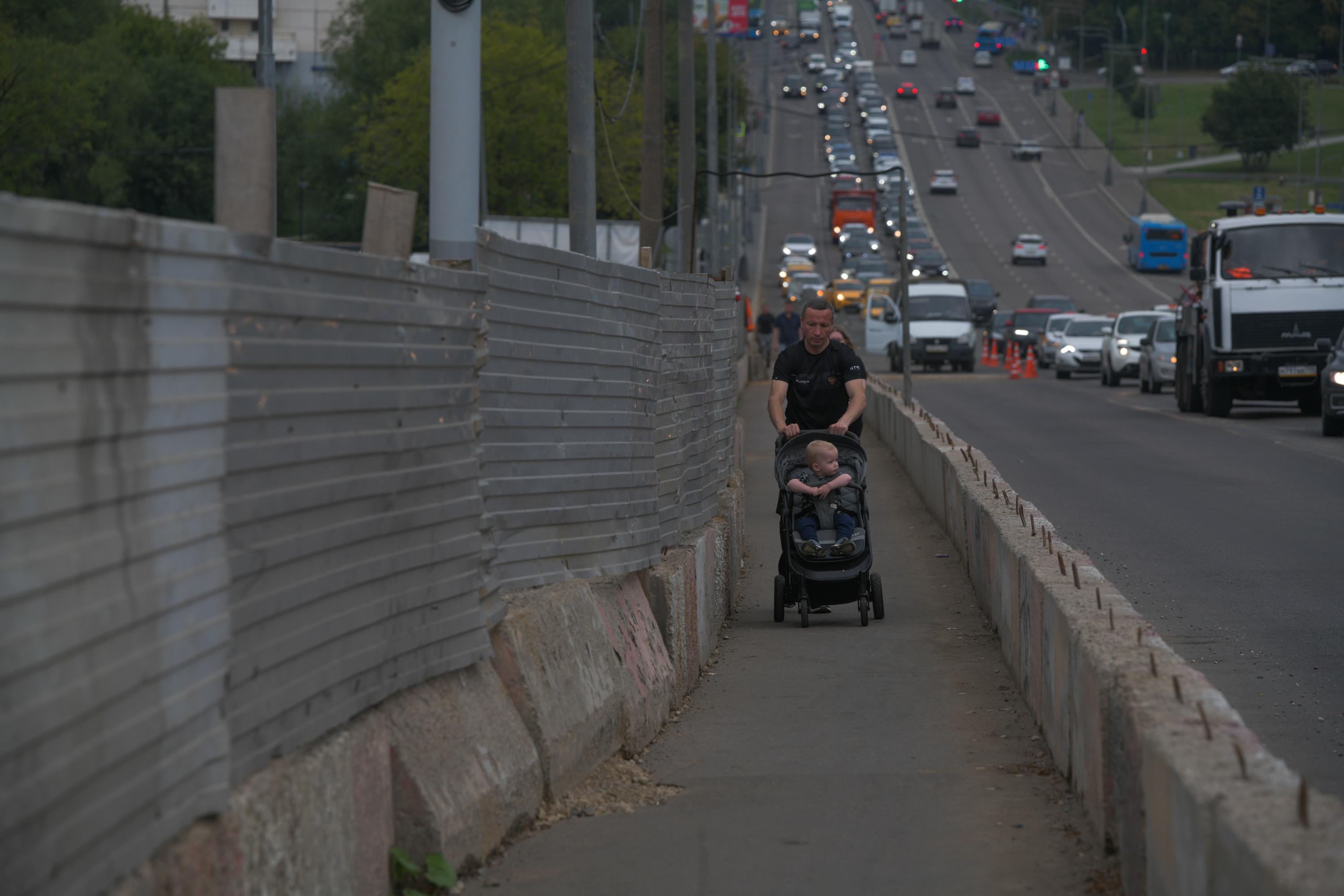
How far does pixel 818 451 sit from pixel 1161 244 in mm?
75341

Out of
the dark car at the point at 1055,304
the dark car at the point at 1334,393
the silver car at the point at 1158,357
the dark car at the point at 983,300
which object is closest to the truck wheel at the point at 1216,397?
the dark car at the point at 1334,393

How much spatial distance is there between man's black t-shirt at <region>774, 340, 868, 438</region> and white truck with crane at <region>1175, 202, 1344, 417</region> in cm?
1867

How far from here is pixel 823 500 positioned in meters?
10.9

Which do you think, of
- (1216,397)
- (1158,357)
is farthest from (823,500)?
(1158,357)

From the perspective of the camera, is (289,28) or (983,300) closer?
(983,300)

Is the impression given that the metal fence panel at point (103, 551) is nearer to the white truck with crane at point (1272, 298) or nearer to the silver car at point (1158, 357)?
the white truck with crane at point (1272, 298)

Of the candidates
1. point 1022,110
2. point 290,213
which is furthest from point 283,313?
point 1022,110

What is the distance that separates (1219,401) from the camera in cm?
2895

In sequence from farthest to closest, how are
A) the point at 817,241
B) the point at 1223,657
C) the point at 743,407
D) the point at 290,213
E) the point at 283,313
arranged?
the point at 817,241
the point at 290,213
the point at 743,407
the point at 1223,657
the point at 283,313

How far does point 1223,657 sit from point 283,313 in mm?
6495

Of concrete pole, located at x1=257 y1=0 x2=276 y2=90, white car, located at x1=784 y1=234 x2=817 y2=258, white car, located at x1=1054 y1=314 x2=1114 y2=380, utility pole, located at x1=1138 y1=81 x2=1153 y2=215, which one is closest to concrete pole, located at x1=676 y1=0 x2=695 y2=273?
concrete pole, located at x1=257 y1=0 x2=276 y2=90

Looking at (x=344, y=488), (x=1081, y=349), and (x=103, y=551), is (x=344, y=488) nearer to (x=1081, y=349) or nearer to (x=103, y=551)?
(x=103, y=551)

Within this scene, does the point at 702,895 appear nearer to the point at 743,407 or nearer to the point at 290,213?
the point at 743,407

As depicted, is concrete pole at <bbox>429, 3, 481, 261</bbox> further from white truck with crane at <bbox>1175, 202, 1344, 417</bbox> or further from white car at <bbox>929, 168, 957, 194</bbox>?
white car at <bbox>929, 168, 957, 194</bbox>
